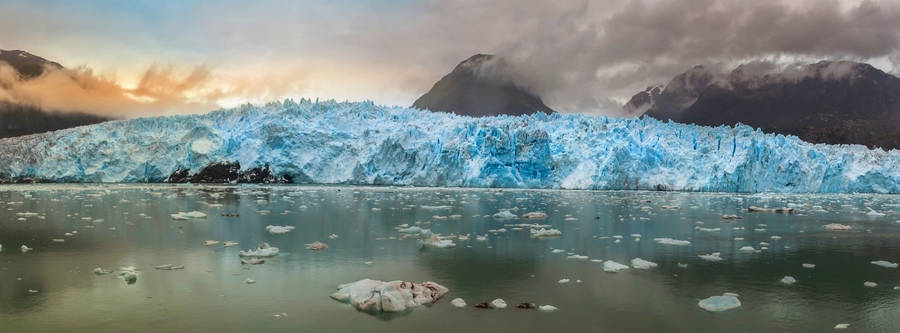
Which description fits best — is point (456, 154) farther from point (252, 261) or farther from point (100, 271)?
point (100, 271)

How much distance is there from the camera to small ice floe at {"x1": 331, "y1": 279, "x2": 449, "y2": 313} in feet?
19.8

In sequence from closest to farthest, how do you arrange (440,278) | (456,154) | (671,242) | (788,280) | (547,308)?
1. (547,308)
2. (440,278)
3. (788,280)
4. (671,242)
5. (456,154)

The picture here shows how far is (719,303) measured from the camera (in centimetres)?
624

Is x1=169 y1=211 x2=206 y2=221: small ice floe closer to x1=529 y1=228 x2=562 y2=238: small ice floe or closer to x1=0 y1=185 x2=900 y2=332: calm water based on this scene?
x1=0 y1=185 x2=900 y2=332: calm water

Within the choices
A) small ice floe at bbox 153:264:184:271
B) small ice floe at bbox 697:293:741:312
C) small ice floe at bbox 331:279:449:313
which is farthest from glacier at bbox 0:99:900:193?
small ice floe at bbox 331:279:449:313

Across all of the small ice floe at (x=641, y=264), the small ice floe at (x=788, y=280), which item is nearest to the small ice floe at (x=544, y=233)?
the small ice floe at (x=641, y=264)

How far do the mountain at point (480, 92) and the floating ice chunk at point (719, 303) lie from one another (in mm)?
105505

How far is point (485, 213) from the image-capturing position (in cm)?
1848

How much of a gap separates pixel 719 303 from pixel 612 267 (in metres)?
2.21

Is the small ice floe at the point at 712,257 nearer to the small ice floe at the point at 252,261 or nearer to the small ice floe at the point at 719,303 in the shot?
the small ice floe at the point at 719,303

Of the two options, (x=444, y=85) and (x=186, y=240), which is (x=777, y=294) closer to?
(x=186, y=240)

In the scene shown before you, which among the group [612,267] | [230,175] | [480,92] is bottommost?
[612,267]

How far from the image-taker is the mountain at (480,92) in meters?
114

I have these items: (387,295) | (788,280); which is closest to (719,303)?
(788,280)
